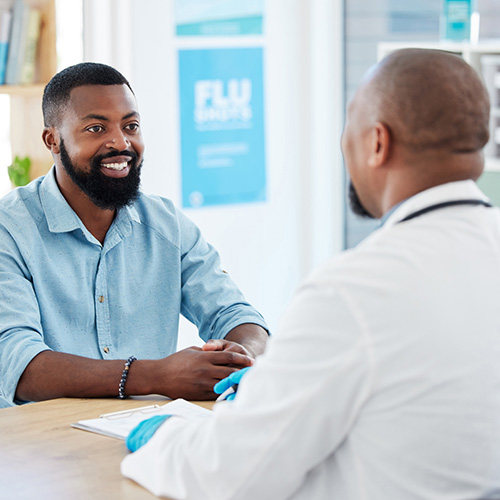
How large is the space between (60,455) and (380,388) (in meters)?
0.65

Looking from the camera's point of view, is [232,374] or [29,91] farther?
[29,91]

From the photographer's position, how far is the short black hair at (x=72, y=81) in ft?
7.14

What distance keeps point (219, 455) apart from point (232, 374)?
0.61m

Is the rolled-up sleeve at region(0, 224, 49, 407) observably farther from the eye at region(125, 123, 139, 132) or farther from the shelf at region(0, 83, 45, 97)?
the shelf at region(0, 83, 45, 97)

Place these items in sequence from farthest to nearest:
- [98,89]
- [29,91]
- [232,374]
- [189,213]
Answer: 1. [189,213]
2. [29,91]
3. [98,89]
4. [232,374]

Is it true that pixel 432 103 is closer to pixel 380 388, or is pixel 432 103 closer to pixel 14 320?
pixel 380 388

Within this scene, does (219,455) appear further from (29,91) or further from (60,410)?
(29,91)

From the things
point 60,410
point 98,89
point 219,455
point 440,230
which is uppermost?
point 98,89

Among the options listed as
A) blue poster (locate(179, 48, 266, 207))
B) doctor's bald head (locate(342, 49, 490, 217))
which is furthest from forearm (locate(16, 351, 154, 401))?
blue poster (locate(179, 48, 266, 207))

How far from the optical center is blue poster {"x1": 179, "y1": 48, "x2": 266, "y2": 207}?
402 cm

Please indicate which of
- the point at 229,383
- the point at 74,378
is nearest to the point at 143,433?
the point at 229,383

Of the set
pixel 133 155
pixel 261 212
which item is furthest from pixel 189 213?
pixel 133 155

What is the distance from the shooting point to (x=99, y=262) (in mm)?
2084

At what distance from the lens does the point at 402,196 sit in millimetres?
1114
